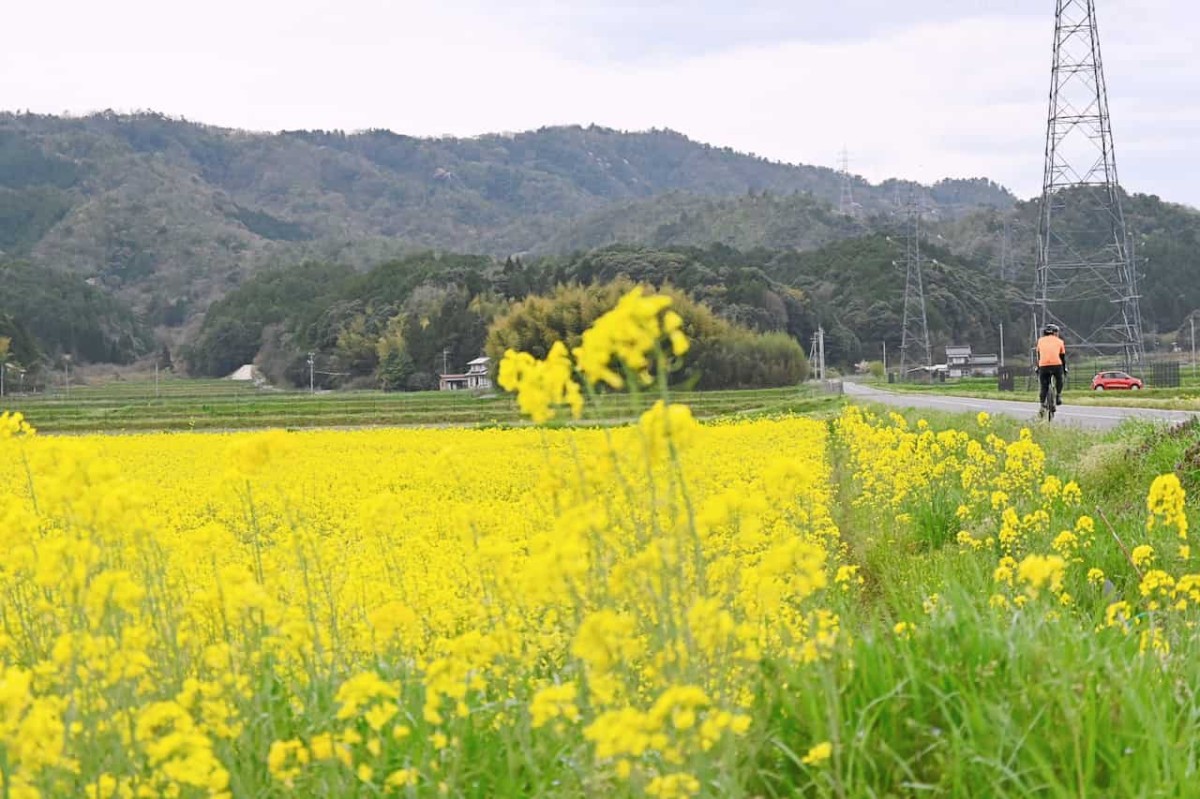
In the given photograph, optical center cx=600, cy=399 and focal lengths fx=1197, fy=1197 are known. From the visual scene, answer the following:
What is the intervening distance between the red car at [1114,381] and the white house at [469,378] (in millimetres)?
40681

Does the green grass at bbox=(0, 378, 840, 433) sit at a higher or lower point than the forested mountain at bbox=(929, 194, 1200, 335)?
lower

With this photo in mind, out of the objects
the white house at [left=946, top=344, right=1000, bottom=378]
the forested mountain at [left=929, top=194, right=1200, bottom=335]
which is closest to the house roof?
the white house at [left=946, top=344, right=1000, bottom=378]

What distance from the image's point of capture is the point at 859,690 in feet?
9.86

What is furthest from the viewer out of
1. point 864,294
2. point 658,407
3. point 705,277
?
point 864,294

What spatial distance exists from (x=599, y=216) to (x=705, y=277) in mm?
85379

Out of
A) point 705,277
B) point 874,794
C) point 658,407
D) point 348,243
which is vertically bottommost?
point 874,794

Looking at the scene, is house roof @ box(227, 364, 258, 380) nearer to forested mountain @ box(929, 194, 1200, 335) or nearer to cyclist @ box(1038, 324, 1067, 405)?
forested mountain @ box(929, 194, 1200, 335)

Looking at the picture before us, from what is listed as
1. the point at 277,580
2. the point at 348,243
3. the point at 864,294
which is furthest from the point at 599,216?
the point at 277,580

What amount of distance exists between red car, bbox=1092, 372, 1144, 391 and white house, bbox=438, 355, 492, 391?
40.7 meters

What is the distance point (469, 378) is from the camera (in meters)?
74.8

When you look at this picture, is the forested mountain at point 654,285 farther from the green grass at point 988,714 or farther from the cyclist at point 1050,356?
the green grass at point 988,714

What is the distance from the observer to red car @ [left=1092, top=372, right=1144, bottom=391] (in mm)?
34569

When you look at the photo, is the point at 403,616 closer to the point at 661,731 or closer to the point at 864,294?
the point at 661,731

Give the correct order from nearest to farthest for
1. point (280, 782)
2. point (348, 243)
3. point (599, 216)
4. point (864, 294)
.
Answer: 1. point (280, 782)
2. point (864, 294)
3. point (348, 243)
4. point (599, 216)
